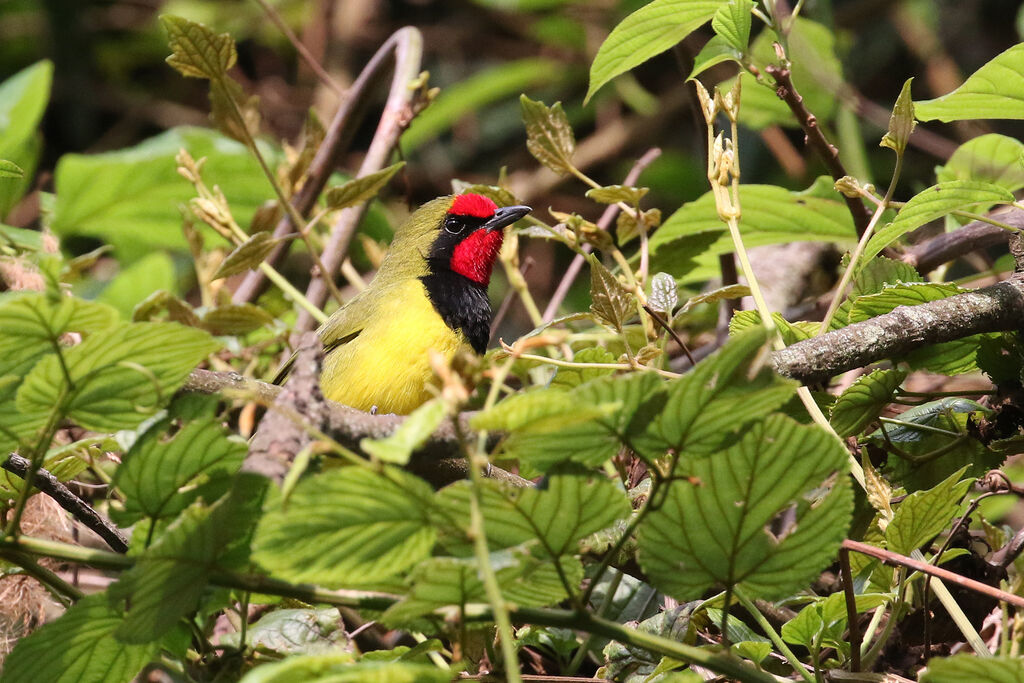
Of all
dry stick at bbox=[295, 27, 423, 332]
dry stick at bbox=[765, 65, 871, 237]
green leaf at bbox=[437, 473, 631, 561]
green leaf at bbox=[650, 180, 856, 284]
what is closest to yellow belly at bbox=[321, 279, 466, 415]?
dry stick at bbox=[295, 27, 423, 332]

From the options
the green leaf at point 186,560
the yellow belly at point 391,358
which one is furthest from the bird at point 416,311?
the green leaf at point 186,560

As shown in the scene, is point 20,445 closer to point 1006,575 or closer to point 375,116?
point 1006,575

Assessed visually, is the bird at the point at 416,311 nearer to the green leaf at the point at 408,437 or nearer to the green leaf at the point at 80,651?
the green leaf at the point at 80,651

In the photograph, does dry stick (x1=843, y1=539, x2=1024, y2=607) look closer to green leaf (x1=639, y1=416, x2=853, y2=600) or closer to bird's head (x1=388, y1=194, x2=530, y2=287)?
green leaf (x1=639, y1=416, x2=853, y2=600)

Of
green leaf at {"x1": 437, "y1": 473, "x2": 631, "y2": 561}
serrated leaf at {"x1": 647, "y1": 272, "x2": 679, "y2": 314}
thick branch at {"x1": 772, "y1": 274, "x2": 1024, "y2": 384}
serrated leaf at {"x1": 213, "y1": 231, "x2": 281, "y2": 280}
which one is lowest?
serrated leaf at {"x1": 213, "y1": 231, "x2": 281, "y2": 280}

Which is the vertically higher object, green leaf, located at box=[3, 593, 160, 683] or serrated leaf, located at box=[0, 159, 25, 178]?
serrated leaf, located at box=[0, 159, 25, 178]

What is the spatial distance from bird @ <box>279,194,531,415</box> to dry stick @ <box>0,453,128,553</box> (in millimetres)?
706

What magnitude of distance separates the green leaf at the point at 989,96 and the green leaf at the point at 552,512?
966mm

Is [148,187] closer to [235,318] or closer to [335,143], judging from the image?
[335,143]

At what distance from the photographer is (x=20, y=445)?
1.10 metres

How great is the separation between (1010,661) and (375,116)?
482 centimetres

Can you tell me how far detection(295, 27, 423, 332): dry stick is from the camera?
8.96 feet

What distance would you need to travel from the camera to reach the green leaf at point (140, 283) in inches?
111

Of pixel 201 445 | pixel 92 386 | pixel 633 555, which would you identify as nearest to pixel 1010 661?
pixel 633 555
